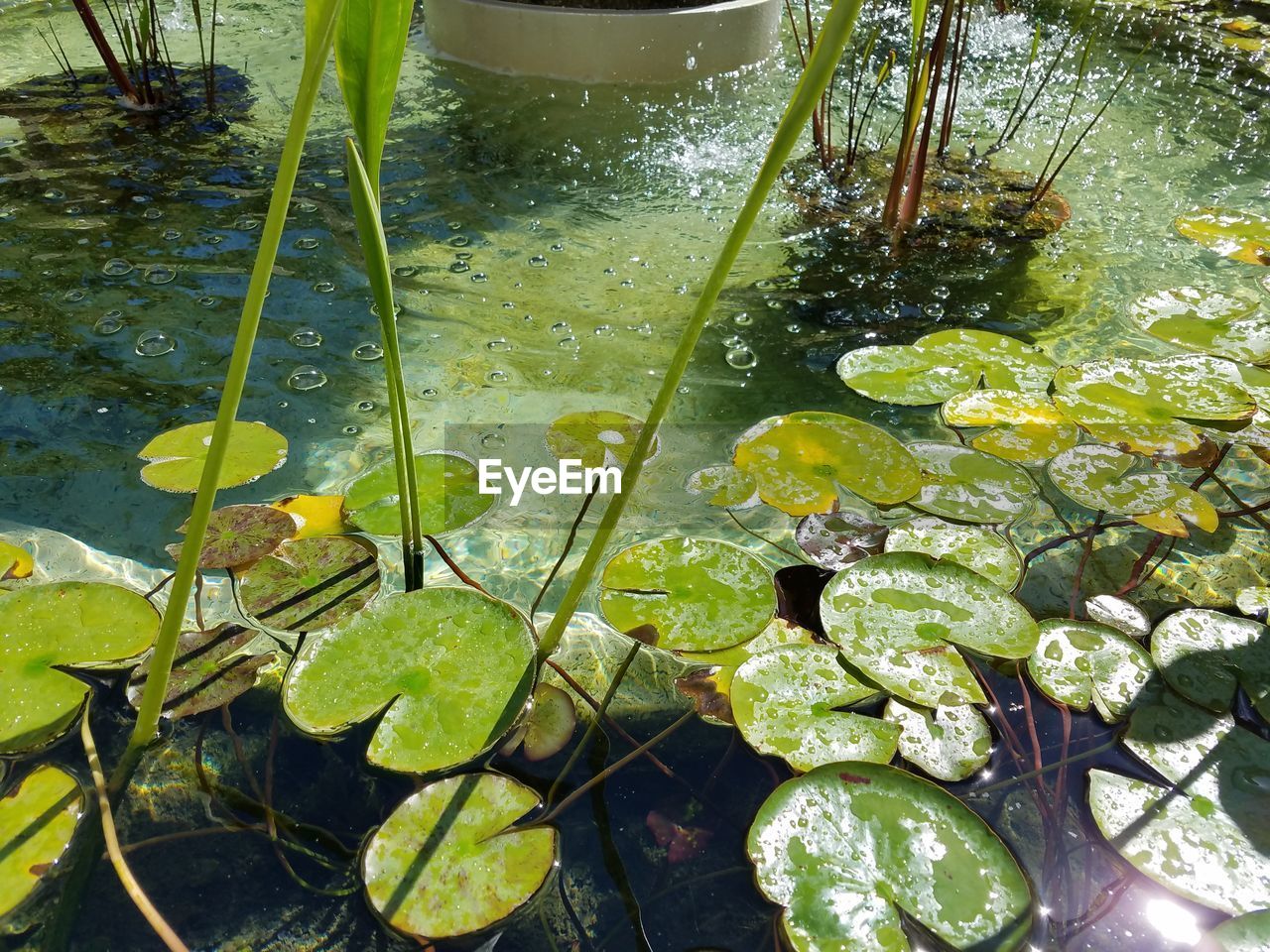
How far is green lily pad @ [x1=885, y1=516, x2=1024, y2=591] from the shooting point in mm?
960

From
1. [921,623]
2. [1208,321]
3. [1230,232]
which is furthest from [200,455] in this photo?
[1230,232]

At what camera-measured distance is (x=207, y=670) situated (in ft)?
2.81

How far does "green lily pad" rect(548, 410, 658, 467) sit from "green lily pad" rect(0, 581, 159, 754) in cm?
56

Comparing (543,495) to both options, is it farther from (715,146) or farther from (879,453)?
(715,146)

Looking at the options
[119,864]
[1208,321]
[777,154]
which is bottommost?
[119,864]

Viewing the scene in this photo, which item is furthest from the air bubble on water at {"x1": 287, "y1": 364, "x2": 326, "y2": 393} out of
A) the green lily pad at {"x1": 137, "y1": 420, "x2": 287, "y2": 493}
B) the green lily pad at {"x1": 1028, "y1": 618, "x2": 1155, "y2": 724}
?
the green lily pad at {"x1": 1028, "y1": 618, "x2": 1155, "y2": 724}

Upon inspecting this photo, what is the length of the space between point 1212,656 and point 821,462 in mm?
480

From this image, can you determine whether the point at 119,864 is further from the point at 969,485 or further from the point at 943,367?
the point at 943,367

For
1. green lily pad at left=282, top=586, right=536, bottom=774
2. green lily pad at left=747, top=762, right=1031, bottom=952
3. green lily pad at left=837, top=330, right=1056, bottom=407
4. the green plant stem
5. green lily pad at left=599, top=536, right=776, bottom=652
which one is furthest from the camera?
green lily pad at left=837, top=330, right=1056, bottom=407

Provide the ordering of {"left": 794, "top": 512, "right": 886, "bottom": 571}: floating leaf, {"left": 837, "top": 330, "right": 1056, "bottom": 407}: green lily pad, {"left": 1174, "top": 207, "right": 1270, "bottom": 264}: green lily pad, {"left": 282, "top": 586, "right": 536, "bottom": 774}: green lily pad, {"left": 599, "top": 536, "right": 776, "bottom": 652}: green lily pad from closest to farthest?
{"left": 282, "top": 586, "right": 536, "bottom": 774}: green lily pad
{"left": 599, "top": 536, "right": 776, "bottom": 652}: green lily pad
{"left": 794, "top": 512, "right": 886, "bottom": 571}: floating leaf
{"left": 837, "top": 330, "right": 1056, "bottom": 407}: green lily pad
{"left": 1174, "top": 207, "right": 1270, "bottom": 264}: green lily pad

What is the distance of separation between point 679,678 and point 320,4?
677mm

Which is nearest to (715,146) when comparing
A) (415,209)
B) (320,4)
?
(415,209)

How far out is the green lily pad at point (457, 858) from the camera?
65cm
